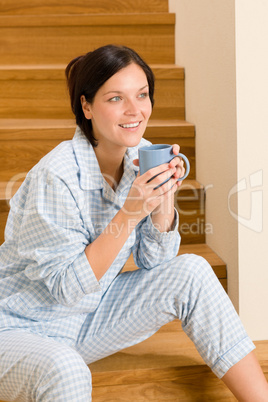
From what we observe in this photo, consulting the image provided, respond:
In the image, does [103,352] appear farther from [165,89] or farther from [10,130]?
[165,89]

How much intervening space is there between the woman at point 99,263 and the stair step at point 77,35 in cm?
102

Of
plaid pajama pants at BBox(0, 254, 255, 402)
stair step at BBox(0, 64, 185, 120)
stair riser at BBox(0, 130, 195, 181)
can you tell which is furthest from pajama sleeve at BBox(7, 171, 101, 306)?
stair step at BBox(0, 64, 185, 120)

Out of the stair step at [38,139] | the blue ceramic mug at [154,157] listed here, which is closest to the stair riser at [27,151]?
the stair step at [38,139]

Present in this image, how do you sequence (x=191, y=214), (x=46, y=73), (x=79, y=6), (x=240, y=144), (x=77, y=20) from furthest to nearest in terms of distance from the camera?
1. (x=79, y=6)
2. (x=77, y=20)
3. (x=46, y=73)
4. (x=191, y=214)
5. (x=240, y=144)

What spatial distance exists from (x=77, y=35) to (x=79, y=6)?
29 cm

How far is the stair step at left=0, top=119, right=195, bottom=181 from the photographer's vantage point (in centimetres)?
209

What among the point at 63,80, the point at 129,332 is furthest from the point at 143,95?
the point at 63,80

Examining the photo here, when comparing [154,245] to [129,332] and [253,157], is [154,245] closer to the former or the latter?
[129,332]

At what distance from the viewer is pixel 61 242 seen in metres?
1.29

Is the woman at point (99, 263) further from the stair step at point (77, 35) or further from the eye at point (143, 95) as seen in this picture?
the stair step at point (77, 35)

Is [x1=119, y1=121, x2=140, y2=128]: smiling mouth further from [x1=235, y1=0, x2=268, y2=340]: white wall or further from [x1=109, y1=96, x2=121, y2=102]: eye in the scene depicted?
[x1=235, y1=0, x2=268, y2=340]: white wall

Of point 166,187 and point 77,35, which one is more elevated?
point 77,35

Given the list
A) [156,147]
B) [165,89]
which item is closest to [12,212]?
[156,147]

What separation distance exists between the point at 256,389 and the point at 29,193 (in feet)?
2.21
